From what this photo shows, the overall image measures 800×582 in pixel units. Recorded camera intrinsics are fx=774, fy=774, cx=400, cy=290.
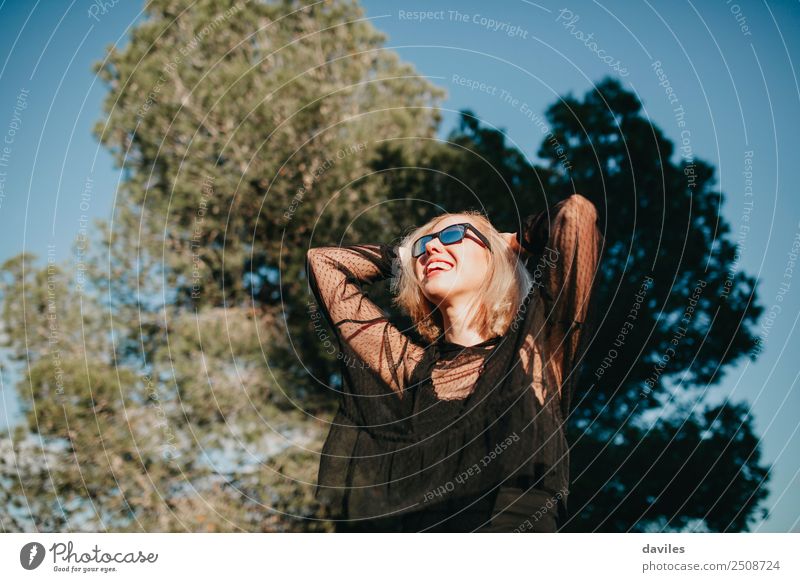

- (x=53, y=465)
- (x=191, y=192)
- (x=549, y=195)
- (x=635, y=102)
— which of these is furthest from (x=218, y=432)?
(x=635, y=102)

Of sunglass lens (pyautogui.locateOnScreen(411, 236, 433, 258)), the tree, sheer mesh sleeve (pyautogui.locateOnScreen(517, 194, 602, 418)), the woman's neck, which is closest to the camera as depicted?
sheer mesh sleeve (pyautogui.locateOnScreen(517, 194, 602, 418))

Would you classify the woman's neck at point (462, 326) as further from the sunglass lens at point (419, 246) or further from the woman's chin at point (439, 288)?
the sunglass lens at point (419, 246)

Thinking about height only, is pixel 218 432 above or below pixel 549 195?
below

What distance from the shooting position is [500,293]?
3.40 metres

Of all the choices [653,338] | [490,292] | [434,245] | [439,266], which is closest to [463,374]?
[490,292]

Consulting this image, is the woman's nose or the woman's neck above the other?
the woman's nose

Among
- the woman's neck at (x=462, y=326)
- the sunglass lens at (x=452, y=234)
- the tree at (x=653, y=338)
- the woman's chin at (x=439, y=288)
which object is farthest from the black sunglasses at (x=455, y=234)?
the tree at (x=653, y=338)

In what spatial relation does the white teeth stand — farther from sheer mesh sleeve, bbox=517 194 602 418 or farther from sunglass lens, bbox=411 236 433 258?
sheer mesh sleeve, bbox=517 194 602 418

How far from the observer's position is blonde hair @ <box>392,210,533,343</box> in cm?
337

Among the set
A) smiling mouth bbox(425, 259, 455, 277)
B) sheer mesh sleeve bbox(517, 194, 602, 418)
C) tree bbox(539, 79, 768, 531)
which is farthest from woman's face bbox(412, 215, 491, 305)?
tree bbox(539, 79, 768, 531)

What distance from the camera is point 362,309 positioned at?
3600 millimetres

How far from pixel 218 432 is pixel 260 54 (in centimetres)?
458

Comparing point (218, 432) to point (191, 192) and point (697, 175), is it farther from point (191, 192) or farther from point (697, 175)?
point (697, 175)
